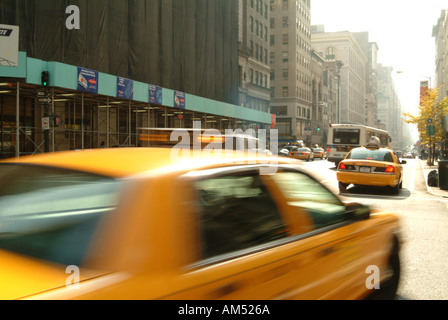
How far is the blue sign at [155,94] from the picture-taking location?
28328 mm

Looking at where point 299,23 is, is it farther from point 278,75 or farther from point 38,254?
point 38,254

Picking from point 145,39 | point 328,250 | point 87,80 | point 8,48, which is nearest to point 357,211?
point 328,250

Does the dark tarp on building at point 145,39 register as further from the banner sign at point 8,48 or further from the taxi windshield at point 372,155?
the taxi windshield at point 372,155

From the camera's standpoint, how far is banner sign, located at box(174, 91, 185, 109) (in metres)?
31.3

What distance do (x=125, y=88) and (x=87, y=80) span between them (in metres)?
3.34

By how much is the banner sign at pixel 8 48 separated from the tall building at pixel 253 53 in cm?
3674

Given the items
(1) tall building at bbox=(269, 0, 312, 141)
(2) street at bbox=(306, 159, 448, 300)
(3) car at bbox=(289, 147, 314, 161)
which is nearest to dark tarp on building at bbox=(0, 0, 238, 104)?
(3) car at bbox=(289, 147, 314, 161)

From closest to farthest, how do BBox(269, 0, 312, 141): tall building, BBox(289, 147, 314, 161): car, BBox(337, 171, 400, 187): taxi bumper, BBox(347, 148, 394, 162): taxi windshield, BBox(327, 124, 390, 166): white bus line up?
BBox(337, 171, 400, 187): taxi bumper < BBox(347, 148, 394, 162): taxi windshield < BBox(327, 124, 390, 166): white bus < BBox(289, 147, 314, 161): car < BBox(269, 0, 312, 141): tall building

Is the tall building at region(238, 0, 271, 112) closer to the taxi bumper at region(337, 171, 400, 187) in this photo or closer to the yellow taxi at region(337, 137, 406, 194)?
the yellow taxi at region(337, 137, 406, 194)

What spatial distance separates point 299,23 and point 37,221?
9173 centimetres

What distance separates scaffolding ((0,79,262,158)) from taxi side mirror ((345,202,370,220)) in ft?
49.8

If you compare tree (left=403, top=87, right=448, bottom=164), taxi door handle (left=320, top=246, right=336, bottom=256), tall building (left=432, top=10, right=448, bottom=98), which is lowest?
taxi door handle (left=320, top=246, right=336, bottom=256)
